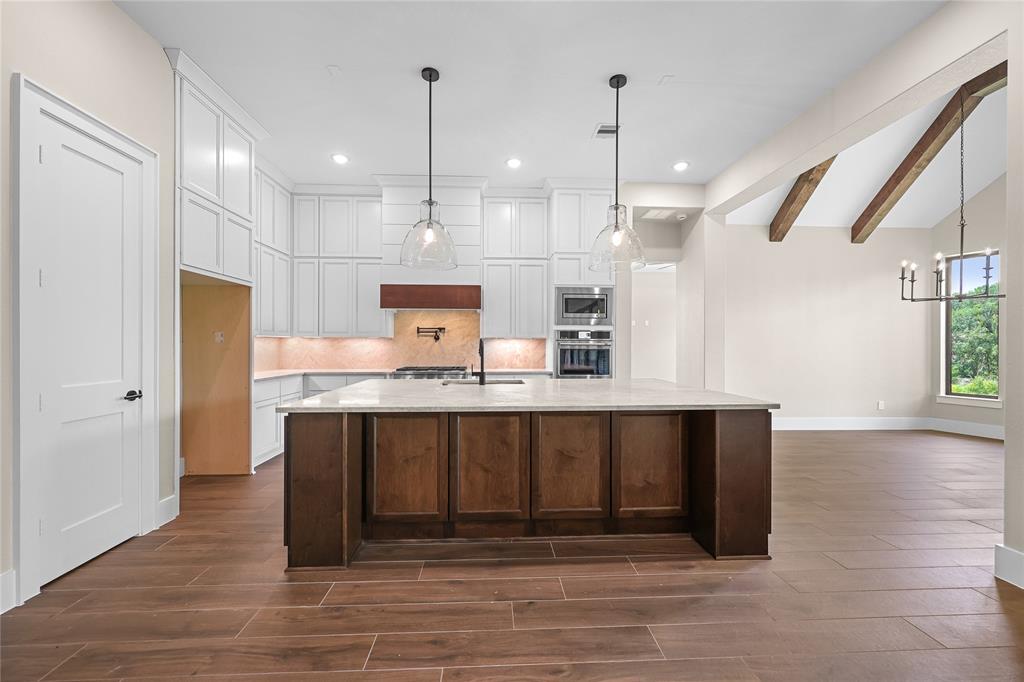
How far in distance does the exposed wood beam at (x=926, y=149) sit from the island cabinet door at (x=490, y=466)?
14.5 feet

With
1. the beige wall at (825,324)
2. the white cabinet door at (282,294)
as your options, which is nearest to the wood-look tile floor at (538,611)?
the white cabinet door at (282,294)

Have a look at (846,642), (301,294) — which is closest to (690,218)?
(301,294)

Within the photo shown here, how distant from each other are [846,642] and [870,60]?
11.4 ft

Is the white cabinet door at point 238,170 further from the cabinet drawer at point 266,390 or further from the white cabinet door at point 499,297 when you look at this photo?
the white cabinet door at point 499,297

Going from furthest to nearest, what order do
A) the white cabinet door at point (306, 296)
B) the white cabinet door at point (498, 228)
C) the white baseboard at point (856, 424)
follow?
the white baseboard at point (856, 424)
the white cabinet door at point (498, 228)
the white cabinet door at point (306, 296)

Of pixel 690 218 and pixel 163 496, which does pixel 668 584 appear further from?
pixel 690 218

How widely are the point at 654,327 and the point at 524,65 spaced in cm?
658

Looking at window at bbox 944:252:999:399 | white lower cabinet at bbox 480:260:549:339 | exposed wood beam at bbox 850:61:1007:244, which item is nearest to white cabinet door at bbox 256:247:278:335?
white lower cabinet at bbox 480:260:549:339

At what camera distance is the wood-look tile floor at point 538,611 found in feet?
5.91

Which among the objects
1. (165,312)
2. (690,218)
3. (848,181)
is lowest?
(165,312)

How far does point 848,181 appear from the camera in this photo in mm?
6125

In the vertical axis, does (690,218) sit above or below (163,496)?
above

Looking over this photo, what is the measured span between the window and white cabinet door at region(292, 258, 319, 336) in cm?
783

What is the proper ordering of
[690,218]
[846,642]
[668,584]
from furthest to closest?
[690,218] → [668,584] → [846,642]
